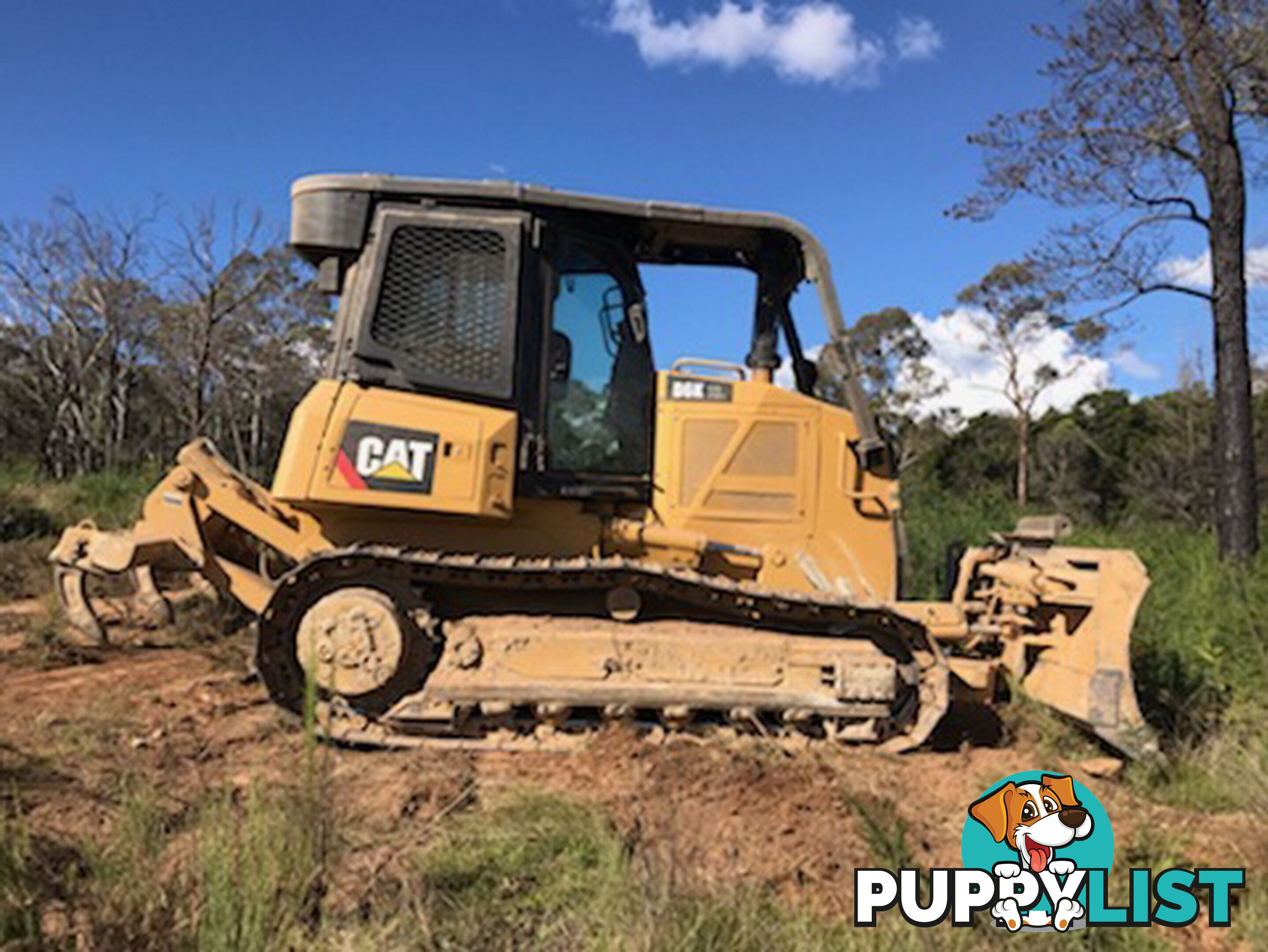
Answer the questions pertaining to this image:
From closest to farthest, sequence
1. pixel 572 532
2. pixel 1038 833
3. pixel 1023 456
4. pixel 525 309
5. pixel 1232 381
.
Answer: pixel 1038 833, pixel 525 309, pixel 572 532, pixel 1232 381, pixel 1023 456

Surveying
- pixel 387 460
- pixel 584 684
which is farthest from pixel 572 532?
pixel 387 460

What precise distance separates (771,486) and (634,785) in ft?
6.60

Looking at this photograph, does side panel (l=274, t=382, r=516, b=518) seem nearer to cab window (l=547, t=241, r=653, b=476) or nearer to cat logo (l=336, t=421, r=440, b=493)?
cat logo (l=336, t=421, r=440, b=493)

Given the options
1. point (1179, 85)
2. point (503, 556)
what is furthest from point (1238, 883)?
point (1179, 85)

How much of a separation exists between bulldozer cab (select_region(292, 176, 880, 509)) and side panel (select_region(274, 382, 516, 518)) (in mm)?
98

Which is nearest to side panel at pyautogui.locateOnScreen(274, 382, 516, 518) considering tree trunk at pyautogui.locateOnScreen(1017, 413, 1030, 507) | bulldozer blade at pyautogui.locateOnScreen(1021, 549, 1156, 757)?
bulldozer blade at pyautogui.locateOnScreen(1021, 549, 1156, 757)

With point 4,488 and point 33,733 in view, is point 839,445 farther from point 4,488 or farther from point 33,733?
point 4,488

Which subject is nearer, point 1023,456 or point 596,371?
point 596,371

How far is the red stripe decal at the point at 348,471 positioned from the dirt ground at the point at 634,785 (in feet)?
4.49

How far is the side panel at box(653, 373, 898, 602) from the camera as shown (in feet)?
18.2

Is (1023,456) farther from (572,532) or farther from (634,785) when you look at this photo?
(634,785)

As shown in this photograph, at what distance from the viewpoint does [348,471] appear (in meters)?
5.00

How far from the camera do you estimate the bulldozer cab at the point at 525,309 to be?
5242 millimetres

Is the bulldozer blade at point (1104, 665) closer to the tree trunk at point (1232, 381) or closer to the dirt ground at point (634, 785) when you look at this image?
the dirt ground at point (634, 785)
